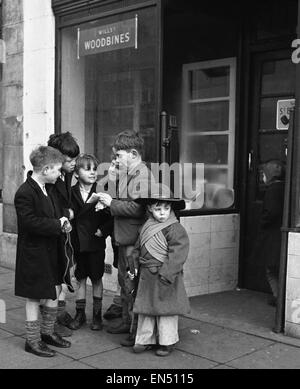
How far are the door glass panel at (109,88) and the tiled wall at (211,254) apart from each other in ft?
3.15

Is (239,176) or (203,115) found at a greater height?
(203,115)

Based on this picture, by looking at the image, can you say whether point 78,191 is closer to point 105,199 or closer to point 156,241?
point 105,199

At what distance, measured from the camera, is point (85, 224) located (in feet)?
16.4

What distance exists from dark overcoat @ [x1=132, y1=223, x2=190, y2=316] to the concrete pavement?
37 cm

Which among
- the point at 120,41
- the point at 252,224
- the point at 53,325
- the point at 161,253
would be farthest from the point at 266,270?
the point at 120,41

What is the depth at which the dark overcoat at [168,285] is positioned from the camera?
14.2 ft

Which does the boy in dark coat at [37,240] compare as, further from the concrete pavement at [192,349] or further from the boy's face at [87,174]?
the boy's face at [87,174]

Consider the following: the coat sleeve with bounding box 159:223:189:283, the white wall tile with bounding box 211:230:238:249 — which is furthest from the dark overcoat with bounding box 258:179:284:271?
the coat sleeve with bounding box 159:223:189:283

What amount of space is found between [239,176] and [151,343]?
267 centimetres

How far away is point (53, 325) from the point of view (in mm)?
4672

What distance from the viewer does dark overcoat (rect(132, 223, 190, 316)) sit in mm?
4336

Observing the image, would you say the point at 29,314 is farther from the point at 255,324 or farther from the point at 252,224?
the point at 252,224

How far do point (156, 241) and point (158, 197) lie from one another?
0.35m

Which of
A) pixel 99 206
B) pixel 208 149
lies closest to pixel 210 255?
pixel 208 149
